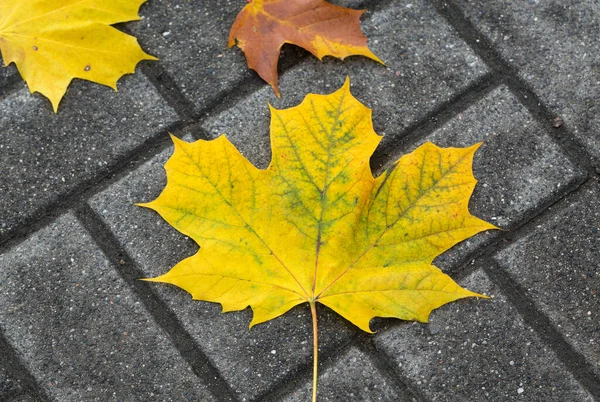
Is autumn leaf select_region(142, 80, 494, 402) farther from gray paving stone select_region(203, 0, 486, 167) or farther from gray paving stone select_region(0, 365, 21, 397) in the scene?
gray paving stone select_region(0, 365, 21, 397)

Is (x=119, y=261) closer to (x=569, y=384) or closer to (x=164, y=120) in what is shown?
(x=164, y=120)

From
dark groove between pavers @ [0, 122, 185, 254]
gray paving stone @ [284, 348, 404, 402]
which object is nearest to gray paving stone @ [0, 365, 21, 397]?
dark groove between pavers @ [0, 122, 185, 254]

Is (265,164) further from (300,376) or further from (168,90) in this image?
(300,376)

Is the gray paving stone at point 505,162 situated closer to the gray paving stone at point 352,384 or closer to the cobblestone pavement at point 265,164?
the cobblestone pavement at point 265,164

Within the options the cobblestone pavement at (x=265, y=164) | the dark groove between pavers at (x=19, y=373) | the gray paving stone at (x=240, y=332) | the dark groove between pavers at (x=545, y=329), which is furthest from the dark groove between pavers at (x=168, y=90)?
the dark groove between pavers at (x=545, y=329)

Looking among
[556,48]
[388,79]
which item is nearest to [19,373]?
[388,79]

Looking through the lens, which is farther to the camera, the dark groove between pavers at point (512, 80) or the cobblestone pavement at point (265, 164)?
the dark groove between pavers at point (512, 80)
